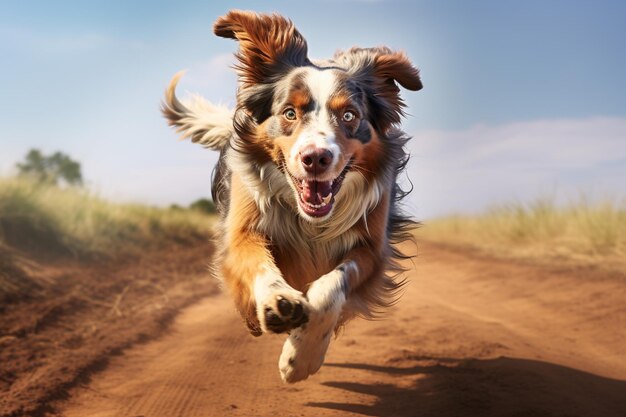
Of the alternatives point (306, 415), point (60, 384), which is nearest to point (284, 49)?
point (306, 415)

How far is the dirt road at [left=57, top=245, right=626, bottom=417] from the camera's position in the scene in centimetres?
571

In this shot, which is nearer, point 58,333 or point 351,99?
point 351,99

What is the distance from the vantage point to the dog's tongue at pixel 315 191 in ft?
15.2

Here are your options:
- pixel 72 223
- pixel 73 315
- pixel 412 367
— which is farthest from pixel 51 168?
pixel 412 367

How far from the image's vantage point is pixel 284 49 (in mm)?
5125

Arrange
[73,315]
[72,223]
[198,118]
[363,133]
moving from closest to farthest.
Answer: [363,133]
[198,118]
[73,315]
[72,223]

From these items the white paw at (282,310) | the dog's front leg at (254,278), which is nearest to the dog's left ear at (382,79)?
the dog's front leg at (254,278)

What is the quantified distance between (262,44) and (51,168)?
14.6 meters

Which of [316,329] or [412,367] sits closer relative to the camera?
[316,329]

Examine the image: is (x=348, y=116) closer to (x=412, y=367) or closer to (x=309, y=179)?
(x=309, y=179)

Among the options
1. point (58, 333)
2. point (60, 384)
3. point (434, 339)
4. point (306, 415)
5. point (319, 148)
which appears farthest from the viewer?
point (58, 333)

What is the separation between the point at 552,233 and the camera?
14969 millimetres

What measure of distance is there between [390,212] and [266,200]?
1437mm

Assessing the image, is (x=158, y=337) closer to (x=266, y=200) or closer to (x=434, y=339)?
(x=434, y=339)
